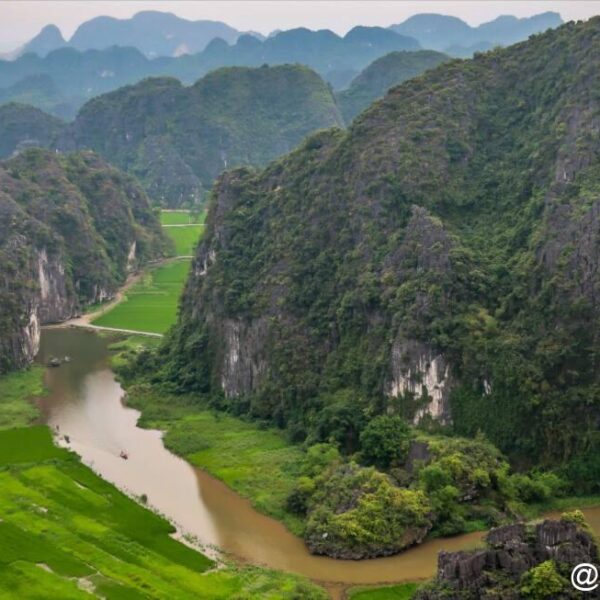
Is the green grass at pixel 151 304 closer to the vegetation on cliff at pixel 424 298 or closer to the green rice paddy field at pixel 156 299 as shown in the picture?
the green rice paddy field at pixel 156 299

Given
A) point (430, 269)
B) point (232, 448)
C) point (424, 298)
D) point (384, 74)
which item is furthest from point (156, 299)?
point (384, 74)

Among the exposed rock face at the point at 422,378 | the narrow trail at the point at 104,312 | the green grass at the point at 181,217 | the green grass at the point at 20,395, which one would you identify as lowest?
the green grass at the point at 20,395

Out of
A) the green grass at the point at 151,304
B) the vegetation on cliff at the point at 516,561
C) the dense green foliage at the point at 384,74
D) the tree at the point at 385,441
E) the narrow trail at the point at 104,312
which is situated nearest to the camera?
the vegetation on cliff at the point at 516,561

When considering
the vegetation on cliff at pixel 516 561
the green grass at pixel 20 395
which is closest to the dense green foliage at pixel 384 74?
the green grass at pixel 20 395

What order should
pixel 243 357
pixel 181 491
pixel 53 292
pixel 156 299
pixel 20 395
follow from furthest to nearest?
pixel 156 299 < pixel 53 292 < pixel 20 395 < pixel 243 357 < pixel 181 491

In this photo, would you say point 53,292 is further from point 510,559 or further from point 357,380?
point 510,559

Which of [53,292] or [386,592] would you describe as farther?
[53,292]

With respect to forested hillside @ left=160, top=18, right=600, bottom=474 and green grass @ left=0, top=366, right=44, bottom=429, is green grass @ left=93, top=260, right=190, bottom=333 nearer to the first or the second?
forested hillside @ left=160, top=18, right=600, bottom=474
